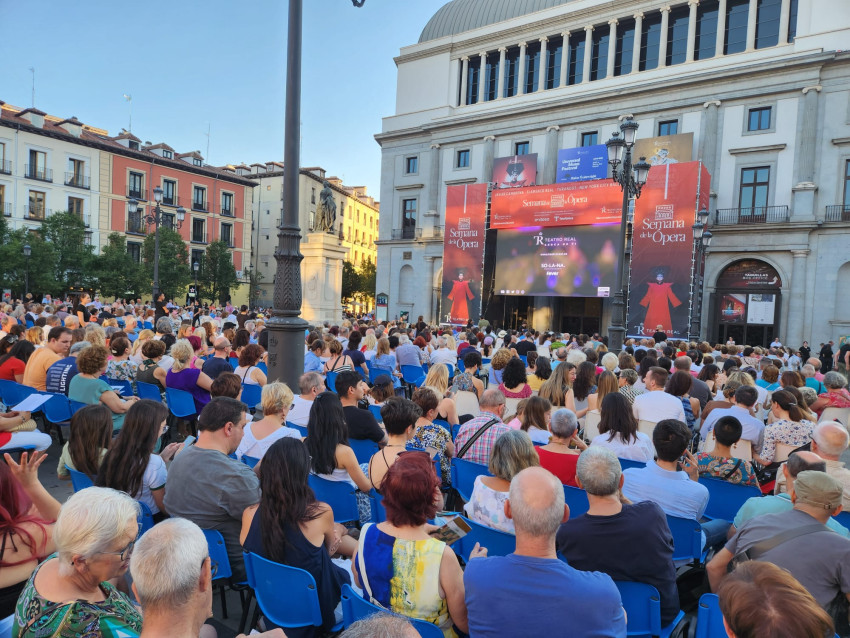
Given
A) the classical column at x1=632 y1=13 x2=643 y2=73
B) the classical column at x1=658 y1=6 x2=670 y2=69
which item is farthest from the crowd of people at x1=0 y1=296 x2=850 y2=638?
the classical column at x1=632 y1=13 x2=643 y2=73

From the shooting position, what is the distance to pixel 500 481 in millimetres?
3475

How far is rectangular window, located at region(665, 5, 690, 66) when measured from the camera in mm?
30234

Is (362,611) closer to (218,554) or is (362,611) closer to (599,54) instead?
(218,554)

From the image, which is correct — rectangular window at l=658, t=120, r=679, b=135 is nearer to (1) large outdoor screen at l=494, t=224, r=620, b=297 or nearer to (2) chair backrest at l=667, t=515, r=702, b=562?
(1) large outdoor screen at l=494, t=224, r=620, b=297

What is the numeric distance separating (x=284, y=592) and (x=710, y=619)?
2012 millimetres

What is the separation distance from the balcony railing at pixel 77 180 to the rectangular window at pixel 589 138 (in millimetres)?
34796

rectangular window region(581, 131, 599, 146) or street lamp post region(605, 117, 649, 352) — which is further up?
rectangular window region(581, 131, 599, 146)

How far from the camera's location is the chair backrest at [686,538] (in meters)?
3.54

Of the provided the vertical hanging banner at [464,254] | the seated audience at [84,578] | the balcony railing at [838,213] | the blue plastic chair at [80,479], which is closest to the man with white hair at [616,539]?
the seated audience at [84,578]

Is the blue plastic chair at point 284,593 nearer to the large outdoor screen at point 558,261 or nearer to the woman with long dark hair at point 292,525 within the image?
the woman with long dark hair at point 292,525

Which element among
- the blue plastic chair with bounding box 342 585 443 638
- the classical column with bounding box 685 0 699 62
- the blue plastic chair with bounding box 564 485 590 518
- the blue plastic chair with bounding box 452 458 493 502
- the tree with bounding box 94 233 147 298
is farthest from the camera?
the tree with bounding box 94 233 147 298

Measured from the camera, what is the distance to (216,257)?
44.5 m

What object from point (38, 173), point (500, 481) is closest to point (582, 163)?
point (500, 481)

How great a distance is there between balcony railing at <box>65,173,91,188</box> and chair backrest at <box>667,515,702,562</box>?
44.8 m
